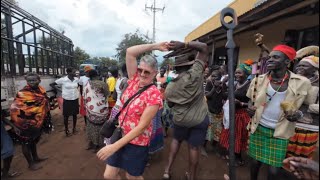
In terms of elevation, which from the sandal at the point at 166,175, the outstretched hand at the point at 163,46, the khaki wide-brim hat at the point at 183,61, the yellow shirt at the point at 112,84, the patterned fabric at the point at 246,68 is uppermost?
the outstretched hand at the point at 163,46

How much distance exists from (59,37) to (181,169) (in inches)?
286

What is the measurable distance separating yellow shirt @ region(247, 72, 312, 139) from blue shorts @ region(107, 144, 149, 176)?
1.27m

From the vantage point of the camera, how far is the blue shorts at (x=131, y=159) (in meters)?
2.14

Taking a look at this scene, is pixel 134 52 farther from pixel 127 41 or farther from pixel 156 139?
pixel 127 41

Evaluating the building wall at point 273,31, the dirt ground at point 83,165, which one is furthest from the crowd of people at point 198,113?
the building wall at point 273,31

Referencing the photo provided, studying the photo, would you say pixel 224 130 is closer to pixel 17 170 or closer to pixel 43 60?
pixel 17 170

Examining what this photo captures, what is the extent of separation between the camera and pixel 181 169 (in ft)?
11.8

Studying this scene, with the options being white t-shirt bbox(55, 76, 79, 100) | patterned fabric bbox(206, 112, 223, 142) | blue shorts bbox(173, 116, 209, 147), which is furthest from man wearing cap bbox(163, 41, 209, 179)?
white t-shirt bbox(55, 76, 79, 100)

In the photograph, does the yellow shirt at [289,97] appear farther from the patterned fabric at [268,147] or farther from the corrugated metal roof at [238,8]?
the corrugated metal roof at [238,8]

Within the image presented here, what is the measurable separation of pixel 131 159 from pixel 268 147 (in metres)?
1.44

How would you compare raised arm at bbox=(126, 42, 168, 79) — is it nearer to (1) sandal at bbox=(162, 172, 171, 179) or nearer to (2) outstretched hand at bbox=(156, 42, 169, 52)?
(2) outstretched hand at bbox=(156, 42, 169, 52)

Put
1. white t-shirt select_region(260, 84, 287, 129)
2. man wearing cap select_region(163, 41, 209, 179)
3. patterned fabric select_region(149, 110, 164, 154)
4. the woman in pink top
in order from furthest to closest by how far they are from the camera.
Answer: patterned fabric select_region(149, 110, 164, 154), man wearing cap select_region(163, 41, 209, 179), white t-shirt select_region(260, 84, 287, 129), the woman in pink top

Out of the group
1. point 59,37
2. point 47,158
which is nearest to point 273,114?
point 47,158

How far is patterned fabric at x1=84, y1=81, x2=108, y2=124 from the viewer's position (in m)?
4.19
